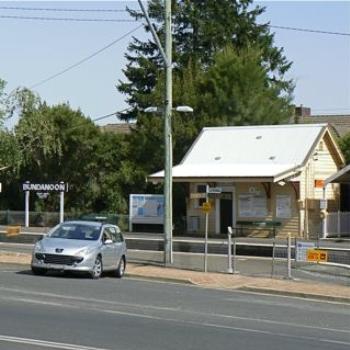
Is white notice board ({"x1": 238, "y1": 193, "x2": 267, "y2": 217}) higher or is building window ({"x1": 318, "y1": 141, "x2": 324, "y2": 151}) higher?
building window ({"x1": 318, "y1": 141, "x2": 324, "y2": 151})

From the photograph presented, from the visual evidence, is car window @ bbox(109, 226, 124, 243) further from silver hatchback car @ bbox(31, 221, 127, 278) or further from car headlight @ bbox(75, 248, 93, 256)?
car headlight @ bbox(75, 248, 93, 256)

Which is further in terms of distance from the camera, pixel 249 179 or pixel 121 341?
pixel 249 179

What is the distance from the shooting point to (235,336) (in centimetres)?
1174

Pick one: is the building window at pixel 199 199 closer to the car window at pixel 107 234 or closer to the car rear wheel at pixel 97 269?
the car window at pixel 107 234

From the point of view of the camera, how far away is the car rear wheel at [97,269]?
2090 centimetres

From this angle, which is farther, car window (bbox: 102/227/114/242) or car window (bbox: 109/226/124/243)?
car window (bbox: 109/226/124/243)

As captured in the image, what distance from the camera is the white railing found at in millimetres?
40469

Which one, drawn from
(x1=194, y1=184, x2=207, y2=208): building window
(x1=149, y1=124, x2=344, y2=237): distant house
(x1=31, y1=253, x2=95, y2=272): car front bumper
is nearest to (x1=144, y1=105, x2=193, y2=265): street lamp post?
(x1=31, y1=253, x2=95, y2=272): car front bumper

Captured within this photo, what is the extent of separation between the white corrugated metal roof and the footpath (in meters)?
15.7

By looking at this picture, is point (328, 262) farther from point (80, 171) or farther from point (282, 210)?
point (80, 171)

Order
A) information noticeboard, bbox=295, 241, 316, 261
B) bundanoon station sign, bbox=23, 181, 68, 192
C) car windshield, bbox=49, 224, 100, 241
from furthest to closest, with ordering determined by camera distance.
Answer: bundanoon station sign, bbox=23, 181, 68, 192 → information noticeboard, bbox=295, 241, 316, 261 → car windshield, bbox=49, 224, 100, 241

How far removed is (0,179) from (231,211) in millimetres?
16612

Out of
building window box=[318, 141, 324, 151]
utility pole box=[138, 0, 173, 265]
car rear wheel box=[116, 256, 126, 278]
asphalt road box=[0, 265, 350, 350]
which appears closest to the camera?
asphalt road box=[0, 265, 350, 350]

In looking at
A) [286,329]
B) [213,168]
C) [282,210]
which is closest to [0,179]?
[213,168]
